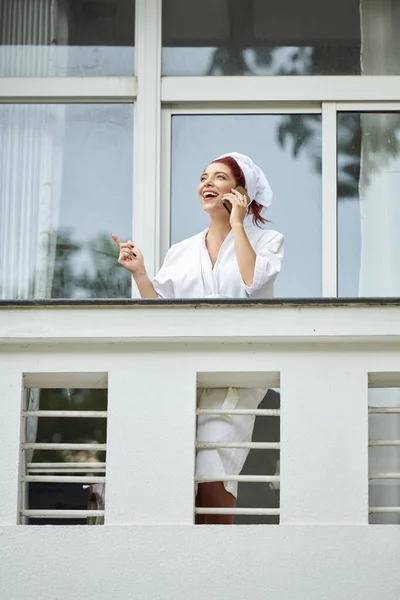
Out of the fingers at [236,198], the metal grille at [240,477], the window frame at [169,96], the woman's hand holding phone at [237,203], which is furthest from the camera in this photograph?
the window frame at [169,96]

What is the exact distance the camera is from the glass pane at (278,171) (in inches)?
385

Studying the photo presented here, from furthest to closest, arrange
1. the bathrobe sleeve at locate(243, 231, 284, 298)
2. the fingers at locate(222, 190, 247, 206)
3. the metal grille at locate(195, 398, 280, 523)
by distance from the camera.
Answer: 1. the fingers at locate(222, 190, 247, 206)
2. the bathrobe sleeve at locate(243, 231, 284, 298)
3. the metal grille at locate(195, 398, 280, 523)

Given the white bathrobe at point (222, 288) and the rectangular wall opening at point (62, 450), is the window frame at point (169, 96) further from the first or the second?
the white bathrobe at point (222, 288)

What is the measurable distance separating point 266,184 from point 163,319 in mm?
1379

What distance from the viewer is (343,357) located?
295 inches

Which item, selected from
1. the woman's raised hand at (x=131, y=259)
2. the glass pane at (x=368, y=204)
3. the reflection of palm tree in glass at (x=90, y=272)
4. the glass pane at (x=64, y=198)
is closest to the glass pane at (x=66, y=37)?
the glass pane at (x=64, y=198)

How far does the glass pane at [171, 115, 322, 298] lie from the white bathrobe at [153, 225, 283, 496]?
118cm

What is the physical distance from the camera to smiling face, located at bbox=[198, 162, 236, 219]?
846cm

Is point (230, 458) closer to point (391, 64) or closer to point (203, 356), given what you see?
point (203, 356)

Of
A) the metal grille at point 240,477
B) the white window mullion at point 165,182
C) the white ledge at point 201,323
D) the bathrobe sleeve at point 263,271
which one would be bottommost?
the metal grille at point 240,477

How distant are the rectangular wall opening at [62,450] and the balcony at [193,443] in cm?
4

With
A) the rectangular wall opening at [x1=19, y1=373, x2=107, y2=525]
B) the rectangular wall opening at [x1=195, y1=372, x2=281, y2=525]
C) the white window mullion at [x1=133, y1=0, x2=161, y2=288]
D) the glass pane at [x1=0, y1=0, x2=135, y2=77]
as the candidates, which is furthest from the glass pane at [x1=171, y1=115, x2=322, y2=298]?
the rectangular wall opening at [x1=195, y1=372, x2=281, y2=525]

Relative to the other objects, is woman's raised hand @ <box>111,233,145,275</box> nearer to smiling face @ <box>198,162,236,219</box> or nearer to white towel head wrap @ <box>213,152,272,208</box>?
smiling face @ <box>198,162,236,219</box>
